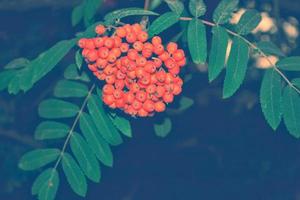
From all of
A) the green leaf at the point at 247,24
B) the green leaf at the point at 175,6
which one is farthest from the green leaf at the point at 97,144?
the green leaf at the point at 247,24

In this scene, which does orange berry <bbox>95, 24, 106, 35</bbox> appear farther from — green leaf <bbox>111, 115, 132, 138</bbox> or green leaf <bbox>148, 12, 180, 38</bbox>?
green leaf <bbox>111, 115, 132, 138</bbox>

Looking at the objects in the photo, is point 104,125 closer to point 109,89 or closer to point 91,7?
point 109,89

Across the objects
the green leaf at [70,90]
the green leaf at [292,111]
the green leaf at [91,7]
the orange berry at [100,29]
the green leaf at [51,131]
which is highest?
the green leaf at [91,7]

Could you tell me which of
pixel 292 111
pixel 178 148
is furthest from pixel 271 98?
pixel 178 148

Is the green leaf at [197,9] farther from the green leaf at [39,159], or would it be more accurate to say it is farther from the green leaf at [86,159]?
the green leaf at [39,159]

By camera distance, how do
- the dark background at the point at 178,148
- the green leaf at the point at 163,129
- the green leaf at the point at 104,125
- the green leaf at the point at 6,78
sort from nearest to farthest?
the green leaf at the point at 104,125 < the green leaf at the point at 6,78 < the green leaf at the point at 163,129 < the dark background at the point at 178,148
